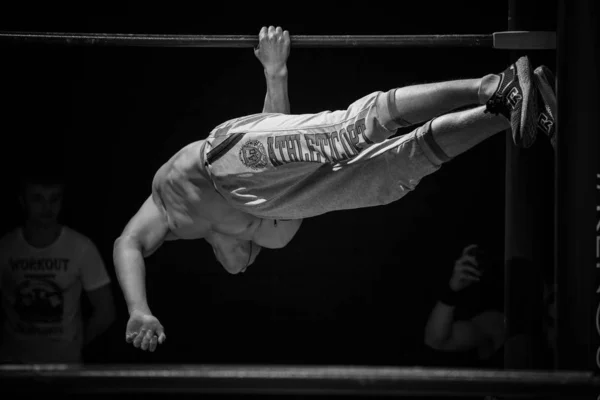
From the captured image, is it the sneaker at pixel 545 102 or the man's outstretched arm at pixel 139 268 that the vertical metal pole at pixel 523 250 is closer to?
the sneaker at pixel 545 102

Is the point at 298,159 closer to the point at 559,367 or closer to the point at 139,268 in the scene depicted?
the point at 139,268

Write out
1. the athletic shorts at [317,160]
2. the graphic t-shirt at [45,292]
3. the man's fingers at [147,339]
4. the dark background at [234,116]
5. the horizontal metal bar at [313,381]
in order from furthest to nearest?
the dark background at [234,116] → the graphic t-shirt at [45,292] → the man's fingers at [147,339] → the athletic shorts at [317,160] → the horizontal metal bar at [313,381]

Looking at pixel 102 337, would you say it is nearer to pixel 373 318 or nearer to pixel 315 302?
pixel 315 302

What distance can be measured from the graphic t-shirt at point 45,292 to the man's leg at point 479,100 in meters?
1.31

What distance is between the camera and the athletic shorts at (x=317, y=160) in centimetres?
195

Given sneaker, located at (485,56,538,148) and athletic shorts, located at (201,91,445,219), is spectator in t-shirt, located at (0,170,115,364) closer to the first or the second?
athletic shorts, located at (201,91,445,219)

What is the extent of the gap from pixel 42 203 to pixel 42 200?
11 mm

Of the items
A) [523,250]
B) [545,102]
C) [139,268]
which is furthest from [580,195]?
[139,268]

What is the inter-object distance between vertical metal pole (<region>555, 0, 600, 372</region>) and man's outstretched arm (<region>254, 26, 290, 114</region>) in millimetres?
1016

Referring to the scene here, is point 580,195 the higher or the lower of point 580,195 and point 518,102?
the lower

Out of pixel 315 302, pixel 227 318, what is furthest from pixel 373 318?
pixel 227 318

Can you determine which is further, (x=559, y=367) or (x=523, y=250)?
(x=523, y=250)

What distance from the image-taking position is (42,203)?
2795mm

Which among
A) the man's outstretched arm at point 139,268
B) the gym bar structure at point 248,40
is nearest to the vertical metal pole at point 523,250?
the gym bar structure at point 248,40
